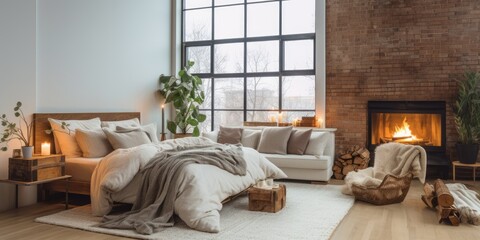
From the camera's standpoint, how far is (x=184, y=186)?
3.71 metres

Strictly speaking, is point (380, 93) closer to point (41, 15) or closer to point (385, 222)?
point (385, 222)

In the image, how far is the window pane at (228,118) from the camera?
8031 mm

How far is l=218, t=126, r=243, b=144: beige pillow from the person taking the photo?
6.96 m

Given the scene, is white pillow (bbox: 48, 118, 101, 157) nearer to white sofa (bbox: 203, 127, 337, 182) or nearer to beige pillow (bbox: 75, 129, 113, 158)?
beige pillow (bbox: 75, 129, 113, 158)

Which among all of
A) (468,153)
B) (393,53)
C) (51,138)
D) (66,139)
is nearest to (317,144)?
(393,53)

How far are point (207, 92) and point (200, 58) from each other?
2.38ft

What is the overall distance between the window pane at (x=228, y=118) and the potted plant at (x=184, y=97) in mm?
501

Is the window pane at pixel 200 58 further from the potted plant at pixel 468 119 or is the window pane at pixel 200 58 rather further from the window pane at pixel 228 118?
the potted plant at pixel 468 119

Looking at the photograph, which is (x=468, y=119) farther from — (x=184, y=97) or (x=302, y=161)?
(x=184, y=97)

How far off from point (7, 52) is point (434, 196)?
5.01m

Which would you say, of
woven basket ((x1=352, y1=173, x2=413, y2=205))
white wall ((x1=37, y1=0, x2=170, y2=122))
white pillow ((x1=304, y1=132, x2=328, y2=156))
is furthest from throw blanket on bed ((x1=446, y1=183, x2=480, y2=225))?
white wall ((x1=37, y1=0, x2=170, y2=122))

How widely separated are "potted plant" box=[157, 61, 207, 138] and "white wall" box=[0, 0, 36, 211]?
Answer: 288 cm

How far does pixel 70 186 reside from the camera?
471 cm

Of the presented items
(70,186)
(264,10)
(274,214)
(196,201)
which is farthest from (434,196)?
(264,10)
